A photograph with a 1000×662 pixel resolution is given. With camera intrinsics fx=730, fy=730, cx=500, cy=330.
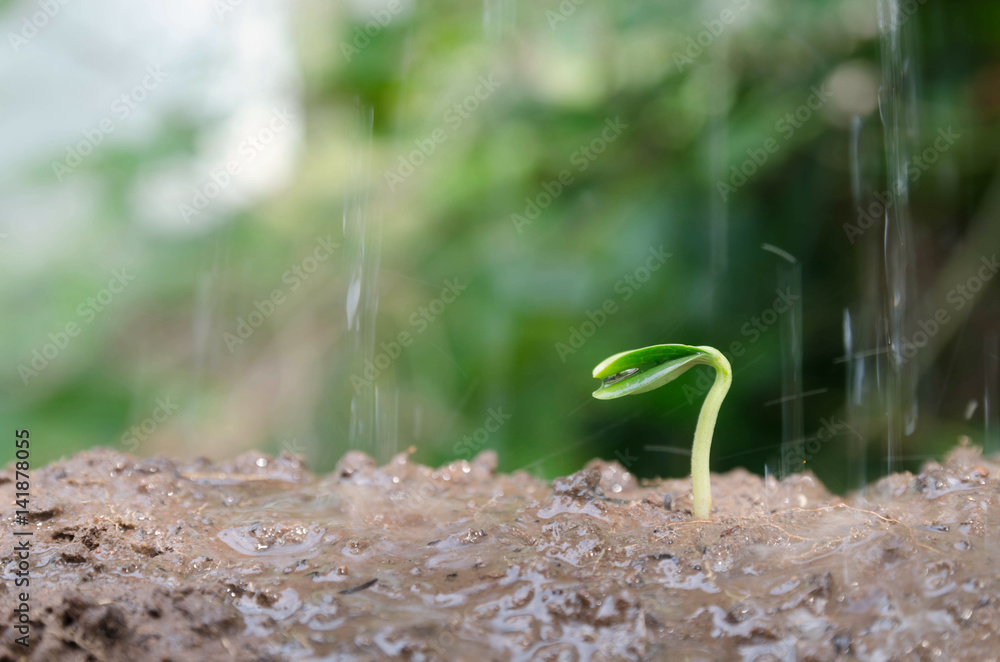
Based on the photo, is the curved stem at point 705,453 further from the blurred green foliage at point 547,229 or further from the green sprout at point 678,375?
the blurred green foliage at point 547,229

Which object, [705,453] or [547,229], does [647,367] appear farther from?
[547,229]

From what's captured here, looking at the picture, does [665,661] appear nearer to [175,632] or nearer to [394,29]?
[175,632]

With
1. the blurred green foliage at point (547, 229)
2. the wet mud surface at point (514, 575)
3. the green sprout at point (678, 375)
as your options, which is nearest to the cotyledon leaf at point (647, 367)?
the green sprout at point (678, 375)

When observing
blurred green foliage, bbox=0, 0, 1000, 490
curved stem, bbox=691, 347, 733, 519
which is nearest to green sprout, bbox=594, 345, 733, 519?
curved stem, bbox=691, 347, 733, 519

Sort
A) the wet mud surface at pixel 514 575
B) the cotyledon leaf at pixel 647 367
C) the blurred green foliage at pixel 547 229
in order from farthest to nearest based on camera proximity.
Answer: the blurred green foliage at pixel 547 229, the cotyledon leaf at pixel 647 367, the wet mud surface at pixel 514 575

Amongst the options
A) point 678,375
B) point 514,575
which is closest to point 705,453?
point 678,375
